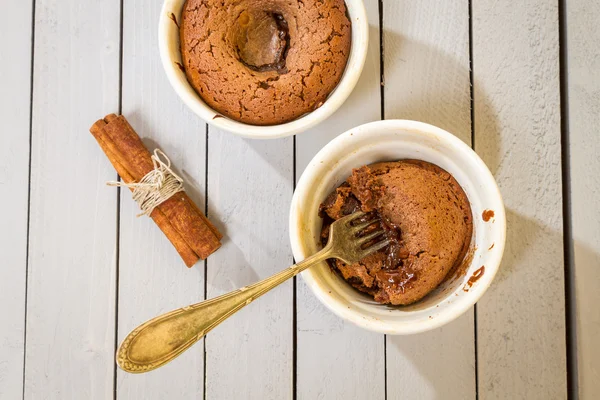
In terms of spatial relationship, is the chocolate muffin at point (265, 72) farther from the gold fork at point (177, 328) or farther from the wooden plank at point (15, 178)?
the wooden plank at point (15, 178)

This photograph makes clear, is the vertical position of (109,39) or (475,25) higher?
→ (109,39)

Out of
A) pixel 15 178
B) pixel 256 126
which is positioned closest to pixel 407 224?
pixel 256 126

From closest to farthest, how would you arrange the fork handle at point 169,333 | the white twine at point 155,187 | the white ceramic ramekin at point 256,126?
1. the fork handle at point 169,333
2. the white ceramic ramekin at point 256,126
3. the white twine at point 155,187

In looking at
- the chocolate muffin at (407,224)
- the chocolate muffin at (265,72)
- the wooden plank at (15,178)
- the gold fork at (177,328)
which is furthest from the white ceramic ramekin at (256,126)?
the wooden plank at (15,178)

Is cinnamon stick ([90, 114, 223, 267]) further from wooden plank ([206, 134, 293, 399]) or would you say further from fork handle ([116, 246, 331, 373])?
fork handle ([116, 246, 331, 373])

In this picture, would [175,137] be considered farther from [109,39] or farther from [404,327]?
[404,327]

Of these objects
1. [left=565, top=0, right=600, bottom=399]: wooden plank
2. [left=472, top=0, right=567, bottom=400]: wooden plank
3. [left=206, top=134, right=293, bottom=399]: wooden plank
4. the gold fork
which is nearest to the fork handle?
the gold fork

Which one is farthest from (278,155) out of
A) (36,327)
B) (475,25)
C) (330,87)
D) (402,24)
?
(36,327)
